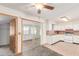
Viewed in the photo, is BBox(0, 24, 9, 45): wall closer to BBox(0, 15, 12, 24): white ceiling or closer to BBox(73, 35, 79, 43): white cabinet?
BBox(0, 15, 12, 24): white ceiling

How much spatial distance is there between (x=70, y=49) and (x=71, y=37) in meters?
0.28

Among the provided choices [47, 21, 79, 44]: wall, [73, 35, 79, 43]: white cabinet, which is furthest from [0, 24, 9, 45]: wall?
[73, 35, 79, 43]: white cabinet

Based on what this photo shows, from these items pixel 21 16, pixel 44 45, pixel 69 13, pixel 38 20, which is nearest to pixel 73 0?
pixel 69 13

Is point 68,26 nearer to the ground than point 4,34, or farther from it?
farther from it

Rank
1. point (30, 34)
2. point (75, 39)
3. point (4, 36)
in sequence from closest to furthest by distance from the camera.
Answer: point (75, 39), point (4, 36), point (30, 34)

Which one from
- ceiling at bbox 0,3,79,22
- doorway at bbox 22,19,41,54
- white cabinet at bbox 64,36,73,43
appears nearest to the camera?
ceiling at bbox 0,3,79,22

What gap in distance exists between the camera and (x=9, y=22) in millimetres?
2188

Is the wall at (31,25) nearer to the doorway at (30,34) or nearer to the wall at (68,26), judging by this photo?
the doorway at (30,34)

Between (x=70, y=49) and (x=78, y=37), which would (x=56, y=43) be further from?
(x=78, y=37)

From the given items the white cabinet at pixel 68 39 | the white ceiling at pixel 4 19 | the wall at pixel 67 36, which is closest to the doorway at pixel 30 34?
the white ceiling at pixel 4 19

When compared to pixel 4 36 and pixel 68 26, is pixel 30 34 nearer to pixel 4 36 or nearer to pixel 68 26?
pixel 4 36

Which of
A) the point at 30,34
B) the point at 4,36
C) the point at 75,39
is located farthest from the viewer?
the point at 30,34

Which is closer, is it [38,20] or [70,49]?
[70,49]

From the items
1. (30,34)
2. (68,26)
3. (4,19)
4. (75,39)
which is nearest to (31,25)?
(30,34)
